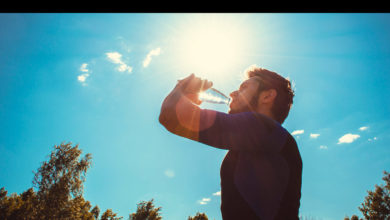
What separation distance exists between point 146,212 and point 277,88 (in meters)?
22.7

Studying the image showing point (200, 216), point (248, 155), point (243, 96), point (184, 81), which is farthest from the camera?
point (200, 216)

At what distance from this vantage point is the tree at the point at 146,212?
66.1ft

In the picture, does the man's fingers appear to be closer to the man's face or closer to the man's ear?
the man's face

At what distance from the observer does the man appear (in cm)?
117

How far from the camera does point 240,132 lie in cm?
119

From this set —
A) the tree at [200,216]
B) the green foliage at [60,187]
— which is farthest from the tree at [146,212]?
the tree at [200,216]

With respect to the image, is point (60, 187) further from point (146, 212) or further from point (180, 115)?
point (180, 115)

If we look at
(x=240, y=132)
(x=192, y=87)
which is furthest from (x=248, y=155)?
(x=192, y=87)

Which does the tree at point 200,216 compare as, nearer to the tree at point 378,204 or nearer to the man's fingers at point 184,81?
the tree at point 378,204

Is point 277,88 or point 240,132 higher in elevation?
point 277,88
